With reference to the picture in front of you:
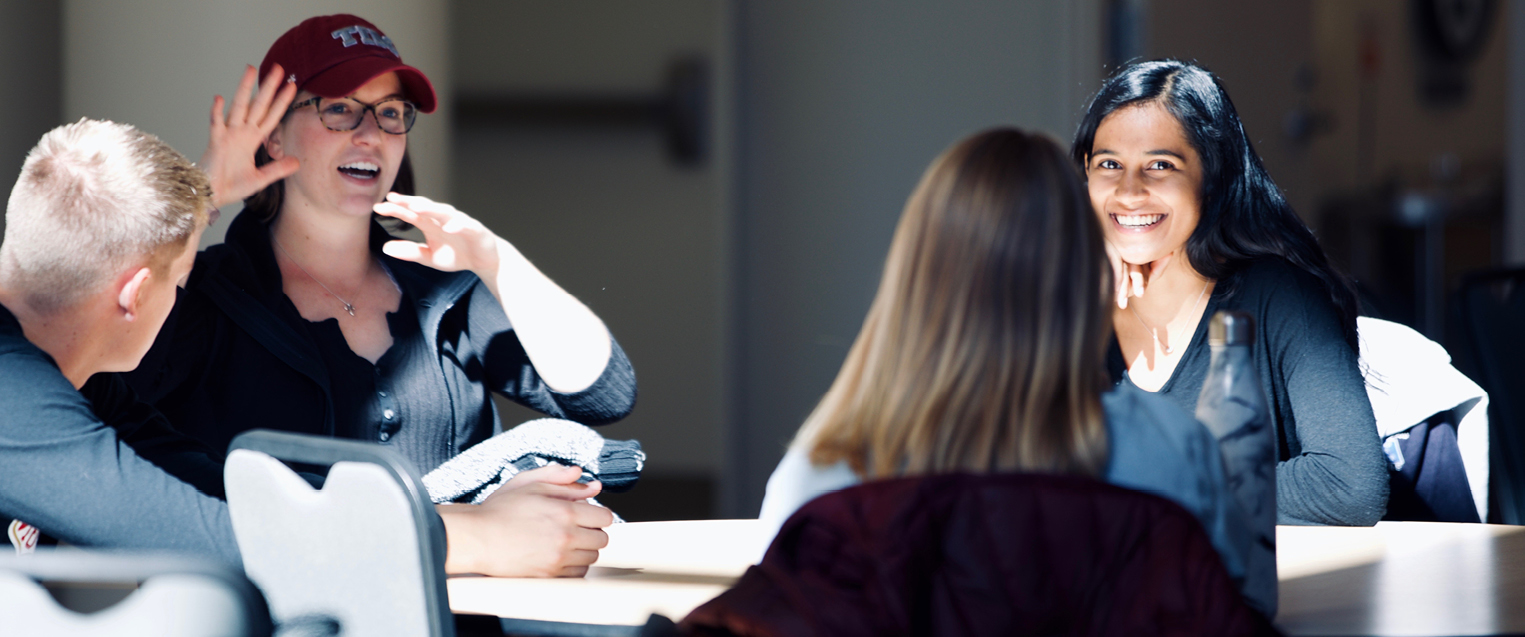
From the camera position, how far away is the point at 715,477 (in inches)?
147

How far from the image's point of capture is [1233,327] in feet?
3.65

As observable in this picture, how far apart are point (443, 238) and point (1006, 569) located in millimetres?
1231

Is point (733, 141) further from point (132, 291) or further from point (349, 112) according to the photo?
point (132, 291)

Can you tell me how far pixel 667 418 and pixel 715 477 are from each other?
0.23 m

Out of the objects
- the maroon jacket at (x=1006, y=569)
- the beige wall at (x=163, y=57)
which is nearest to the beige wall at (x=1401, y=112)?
the beige wall at (x=163, y=57)

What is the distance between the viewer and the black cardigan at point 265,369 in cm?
191

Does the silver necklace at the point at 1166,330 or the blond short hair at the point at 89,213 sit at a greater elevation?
the blond short hair at the point at 89,213

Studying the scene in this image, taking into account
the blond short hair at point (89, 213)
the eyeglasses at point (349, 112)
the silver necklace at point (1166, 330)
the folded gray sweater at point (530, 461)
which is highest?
the eyeglasses at point (349, 112)

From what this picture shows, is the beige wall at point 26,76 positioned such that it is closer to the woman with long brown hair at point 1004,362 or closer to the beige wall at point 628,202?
the beige wall at point 628,202

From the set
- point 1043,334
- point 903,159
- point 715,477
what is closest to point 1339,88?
point 903,159

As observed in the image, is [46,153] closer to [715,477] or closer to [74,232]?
[74,232]

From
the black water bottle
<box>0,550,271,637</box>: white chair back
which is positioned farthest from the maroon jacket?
<box>0,550,271,637</box>: white chair back

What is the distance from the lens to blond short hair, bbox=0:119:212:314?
1.29m

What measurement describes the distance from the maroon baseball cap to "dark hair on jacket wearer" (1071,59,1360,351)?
3.88 feet
